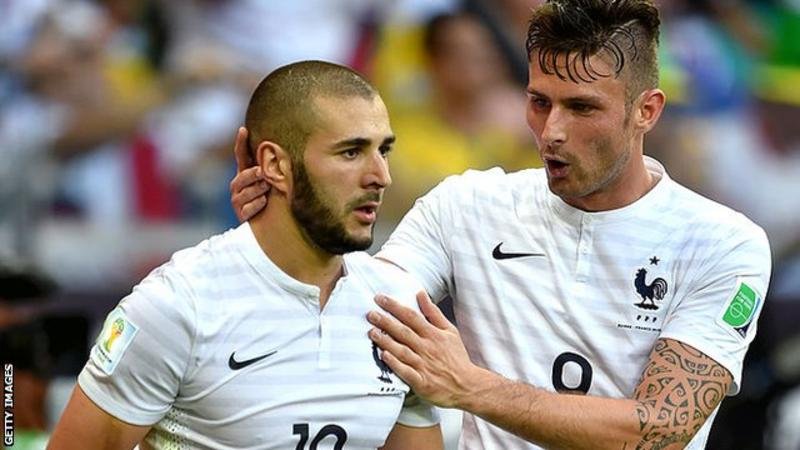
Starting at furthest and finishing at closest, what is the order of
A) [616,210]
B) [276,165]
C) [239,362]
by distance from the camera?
[616,210], [276,165], [239,362]

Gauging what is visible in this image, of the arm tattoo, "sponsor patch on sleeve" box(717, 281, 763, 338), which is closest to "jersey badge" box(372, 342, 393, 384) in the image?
the arm tattoo

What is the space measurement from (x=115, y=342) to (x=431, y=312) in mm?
805

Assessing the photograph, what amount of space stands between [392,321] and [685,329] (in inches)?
30.7

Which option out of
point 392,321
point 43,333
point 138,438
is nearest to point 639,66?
point 392,321

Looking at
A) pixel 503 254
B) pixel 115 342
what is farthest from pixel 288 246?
pixel 503 254

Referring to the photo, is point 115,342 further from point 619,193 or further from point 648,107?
point 648,107

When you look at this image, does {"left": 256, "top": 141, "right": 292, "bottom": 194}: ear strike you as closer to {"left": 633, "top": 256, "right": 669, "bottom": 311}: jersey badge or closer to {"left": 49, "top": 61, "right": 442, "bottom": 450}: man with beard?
{"left": 49, "top": 61, "right": 442, "bottom": 450}: man with beard

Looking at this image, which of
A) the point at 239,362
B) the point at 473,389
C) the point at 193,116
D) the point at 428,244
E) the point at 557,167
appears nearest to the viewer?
the point at 239,362

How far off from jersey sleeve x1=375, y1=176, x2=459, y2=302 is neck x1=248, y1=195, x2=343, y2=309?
423 millimetres

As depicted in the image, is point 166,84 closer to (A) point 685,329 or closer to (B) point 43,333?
(B) point 43,333

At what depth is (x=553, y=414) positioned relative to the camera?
397cm

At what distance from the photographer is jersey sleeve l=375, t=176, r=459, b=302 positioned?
427cm

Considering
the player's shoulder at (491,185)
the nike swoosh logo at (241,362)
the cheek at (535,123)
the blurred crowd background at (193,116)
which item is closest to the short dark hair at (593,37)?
the cheek at (535,123)

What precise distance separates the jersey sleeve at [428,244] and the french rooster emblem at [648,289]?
52cm
